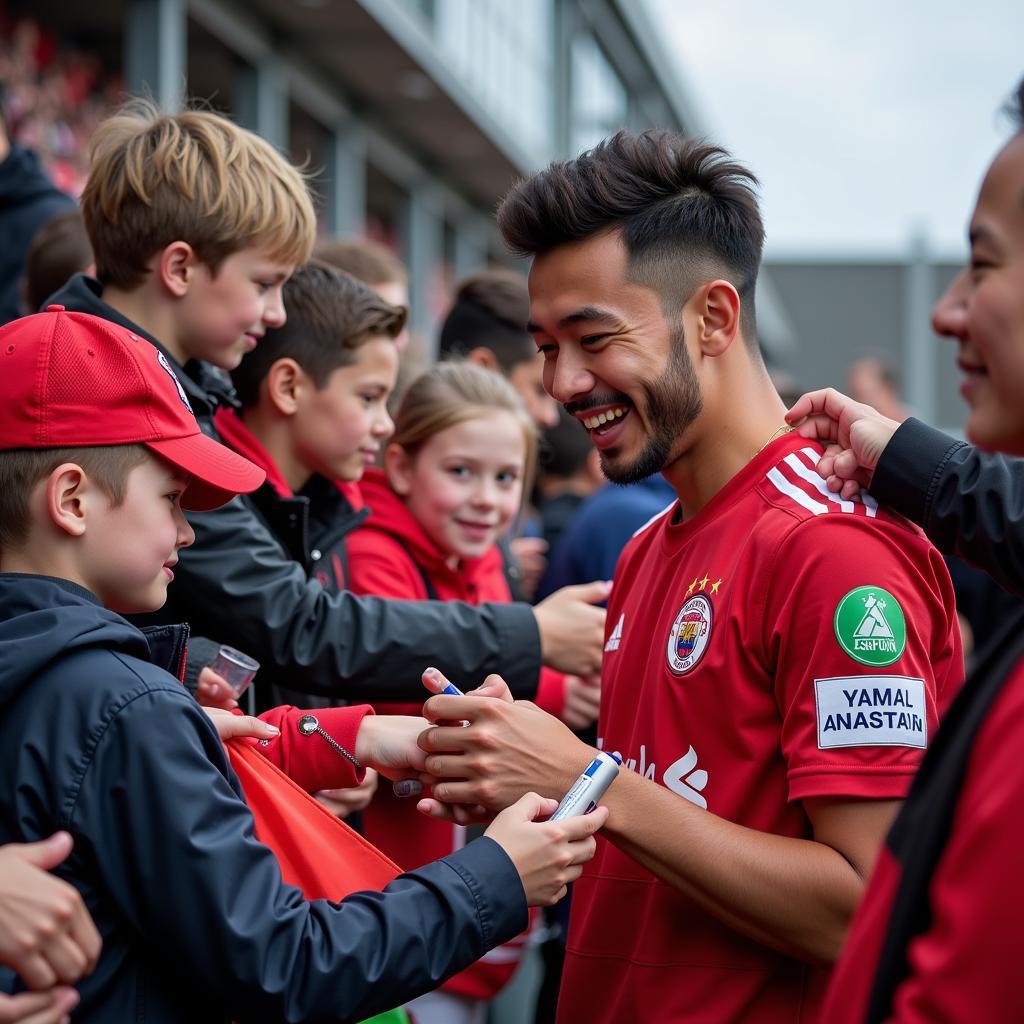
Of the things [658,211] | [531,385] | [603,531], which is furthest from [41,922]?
[531,385]

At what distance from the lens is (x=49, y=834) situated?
1882 mm

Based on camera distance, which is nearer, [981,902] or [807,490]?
[981,902]

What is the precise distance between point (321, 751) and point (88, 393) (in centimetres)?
94

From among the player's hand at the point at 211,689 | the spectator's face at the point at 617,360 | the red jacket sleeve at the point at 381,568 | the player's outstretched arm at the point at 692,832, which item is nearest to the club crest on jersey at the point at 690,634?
the player's outstretched arm at the point at 692,832

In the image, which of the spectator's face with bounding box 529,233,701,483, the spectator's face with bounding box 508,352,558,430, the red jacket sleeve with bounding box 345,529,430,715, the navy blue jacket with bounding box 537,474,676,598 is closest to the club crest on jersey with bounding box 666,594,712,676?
the spectator's face with bounding box 529,233,701,483

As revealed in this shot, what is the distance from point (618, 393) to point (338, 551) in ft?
4.52

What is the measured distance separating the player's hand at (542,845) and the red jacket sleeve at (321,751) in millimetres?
618

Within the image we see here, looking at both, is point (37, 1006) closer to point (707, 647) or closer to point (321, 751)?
point (321, 751)

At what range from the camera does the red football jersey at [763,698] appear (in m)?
2.06

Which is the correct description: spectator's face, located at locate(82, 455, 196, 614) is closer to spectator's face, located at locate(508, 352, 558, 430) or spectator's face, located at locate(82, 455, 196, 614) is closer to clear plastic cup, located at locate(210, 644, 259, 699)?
clear plastic cup, located at locate(210, 644, 259, 699)

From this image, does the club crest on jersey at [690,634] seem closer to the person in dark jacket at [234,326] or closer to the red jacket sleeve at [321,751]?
the red jacket sleeve at [321,751]

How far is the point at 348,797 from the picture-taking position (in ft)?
9.87

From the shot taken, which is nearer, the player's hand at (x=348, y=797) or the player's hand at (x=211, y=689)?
the player's hand at (x=211, y=689)

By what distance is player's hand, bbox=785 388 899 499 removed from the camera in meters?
2.32
